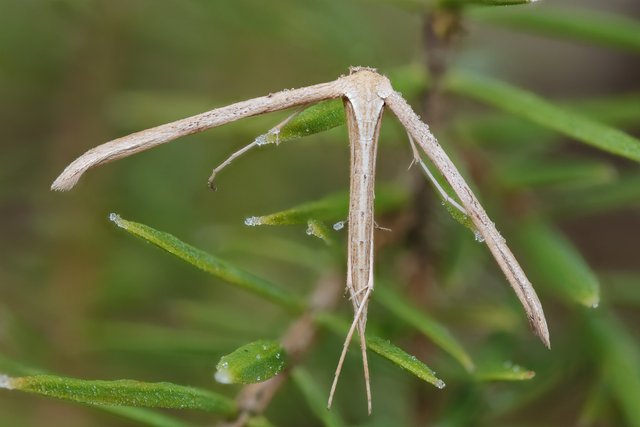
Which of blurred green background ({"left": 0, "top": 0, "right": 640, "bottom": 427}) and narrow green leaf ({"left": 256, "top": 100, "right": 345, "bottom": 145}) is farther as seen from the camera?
blurred green background ({"left": 0, "top": 0, "right": 640, "bottom": 427})

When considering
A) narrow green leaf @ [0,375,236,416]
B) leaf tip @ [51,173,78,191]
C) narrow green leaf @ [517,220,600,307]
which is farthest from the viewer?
narrow green leaf @ [517,220,600,307]

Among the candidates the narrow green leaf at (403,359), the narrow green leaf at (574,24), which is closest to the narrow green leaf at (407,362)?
the narrow green leaf at (403,359)

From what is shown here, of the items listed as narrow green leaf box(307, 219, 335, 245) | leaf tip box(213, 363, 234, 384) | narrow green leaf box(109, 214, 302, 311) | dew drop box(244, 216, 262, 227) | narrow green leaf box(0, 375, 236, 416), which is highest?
narrow green leaf box(307, 219, 335, 245)

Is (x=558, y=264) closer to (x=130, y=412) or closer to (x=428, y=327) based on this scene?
(x=428, y=327)

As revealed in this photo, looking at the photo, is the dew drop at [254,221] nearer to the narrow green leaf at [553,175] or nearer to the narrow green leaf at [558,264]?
the narrow green leaf at [558,264]

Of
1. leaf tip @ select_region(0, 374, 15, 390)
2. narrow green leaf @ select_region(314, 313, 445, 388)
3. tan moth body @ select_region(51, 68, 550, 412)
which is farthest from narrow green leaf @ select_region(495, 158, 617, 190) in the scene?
leaf tip @ select_region(0, 374, 15, 390)

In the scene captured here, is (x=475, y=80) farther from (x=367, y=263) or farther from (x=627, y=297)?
(x=627, y=297)

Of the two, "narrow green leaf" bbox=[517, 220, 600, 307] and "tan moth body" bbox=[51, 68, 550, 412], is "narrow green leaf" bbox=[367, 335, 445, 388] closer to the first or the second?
"tan moth body" bbox=[51, 68, 550, 412]
